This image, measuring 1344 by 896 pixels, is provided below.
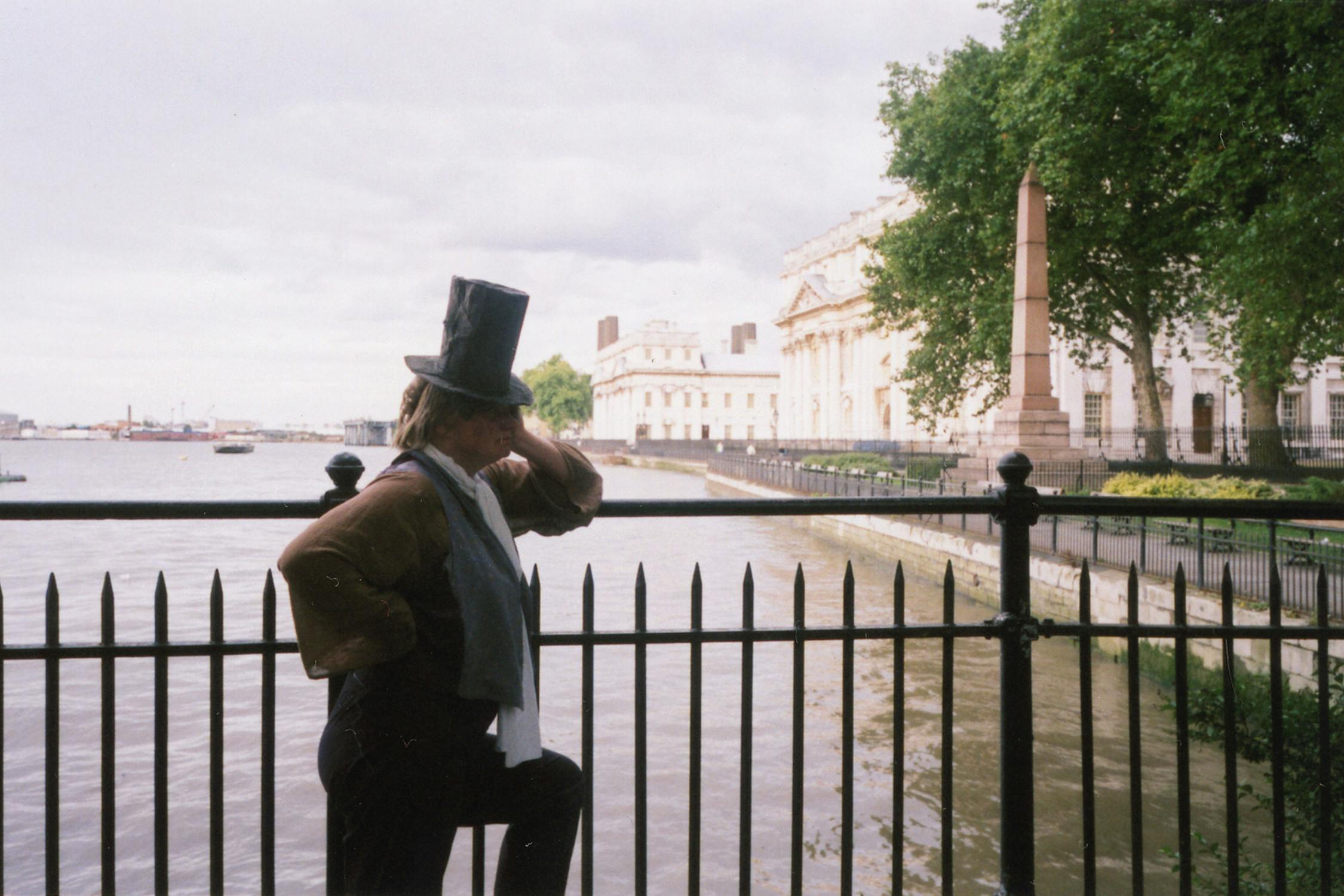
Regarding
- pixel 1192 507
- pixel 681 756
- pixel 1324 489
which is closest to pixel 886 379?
pixel 1324 489

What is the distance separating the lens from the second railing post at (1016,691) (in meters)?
3.12

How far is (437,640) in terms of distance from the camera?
7.52 feet

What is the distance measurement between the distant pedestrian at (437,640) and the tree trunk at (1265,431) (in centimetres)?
2760

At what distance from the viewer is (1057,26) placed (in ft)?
69.5

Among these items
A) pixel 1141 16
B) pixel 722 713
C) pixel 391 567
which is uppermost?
pixel 1141 16

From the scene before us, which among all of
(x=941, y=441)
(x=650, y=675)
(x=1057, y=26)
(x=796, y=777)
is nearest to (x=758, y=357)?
(x=941, y=441)

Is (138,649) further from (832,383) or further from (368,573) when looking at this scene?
(832,383)

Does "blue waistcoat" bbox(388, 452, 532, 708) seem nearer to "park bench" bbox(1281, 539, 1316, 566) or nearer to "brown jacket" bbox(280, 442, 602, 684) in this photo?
"brown jacket" bbox(280, 442, 602, 684)

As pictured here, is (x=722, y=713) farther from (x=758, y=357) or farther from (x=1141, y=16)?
(x=758, y=357)

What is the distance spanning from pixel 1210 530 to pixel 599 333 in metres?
134

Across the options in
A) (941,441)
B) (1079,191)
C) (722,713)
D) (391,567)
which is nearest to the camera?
(391,567)

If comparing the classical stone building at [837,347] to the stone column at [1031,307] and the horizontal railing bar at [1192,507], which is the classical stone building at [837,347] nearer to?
the stone column at [1031,307]

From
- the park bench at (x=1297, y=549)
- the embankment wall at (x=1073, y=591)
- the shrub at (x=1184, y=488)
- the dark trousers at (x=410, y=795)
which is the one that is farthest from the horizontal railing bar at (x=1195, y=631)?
the shrub at (x=1184, y=488)

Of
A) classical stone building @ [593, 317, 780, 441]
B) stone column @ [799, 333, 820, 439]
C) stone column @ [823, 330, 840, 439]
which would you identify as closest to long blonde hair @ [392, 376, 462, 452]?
stone column @ [823, 330, 840, 439]
